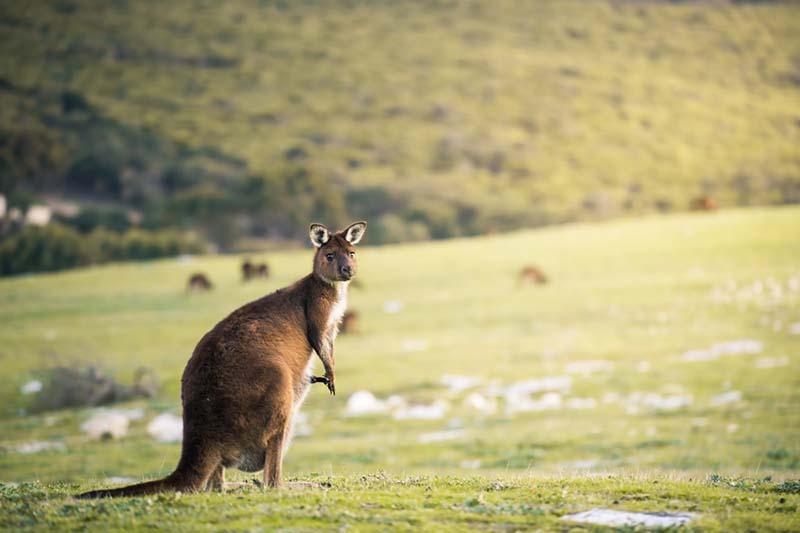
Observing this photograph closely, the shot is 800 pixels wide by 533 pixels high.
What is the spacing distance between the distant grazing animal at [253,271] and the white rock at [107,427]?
2431 centimetres

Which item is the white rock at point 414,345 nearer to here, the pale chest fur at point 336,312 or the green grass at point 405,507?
the pale chest fur at point 336,312

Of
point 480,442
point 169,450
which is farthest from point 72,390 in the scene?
point 480,442

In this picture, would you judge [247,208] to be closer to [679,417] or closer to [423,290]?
[423,290]

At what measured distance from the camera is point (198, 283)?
54.2 metres

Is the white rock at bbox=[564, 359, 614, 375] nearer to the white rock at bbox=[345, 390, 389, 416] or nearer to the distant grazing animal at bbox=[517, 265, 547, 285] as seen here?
the white rock at bbox=[345, 390, 389, 416]

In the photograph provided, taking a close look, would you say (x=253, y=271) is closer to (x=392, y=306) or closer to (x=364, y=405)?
(x=392, y=306)

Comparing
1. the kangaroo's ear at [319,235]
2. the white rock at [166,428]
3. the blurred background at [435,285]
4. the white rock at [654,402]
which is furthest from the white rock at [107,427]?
the kangaroo's ear at [319,235]

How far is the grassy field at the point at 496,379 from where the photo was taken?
9.80m

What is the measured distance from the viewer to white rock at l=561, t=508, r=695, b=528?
8.71m

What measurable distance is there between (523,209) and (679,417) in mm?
101653

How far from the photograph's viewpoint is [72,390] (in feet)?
119

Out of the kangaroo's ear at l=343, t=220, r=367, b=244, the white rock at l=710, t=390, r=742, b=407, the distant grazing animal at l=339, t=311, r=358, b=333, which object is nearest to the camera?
the kangaroo's ear at l=343, t=220, r=367, b=244

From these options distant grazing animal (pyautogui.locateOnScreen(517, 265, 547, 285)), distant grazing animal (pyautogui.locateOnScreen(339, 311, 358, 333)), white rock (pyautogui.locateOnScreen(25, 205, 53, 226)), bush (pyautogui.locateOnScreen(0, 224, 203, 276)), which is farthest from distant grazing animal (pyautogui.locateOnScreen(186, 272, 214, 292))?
white rock (pyautogui.locateOnScreen(25, 205, 53, 226))

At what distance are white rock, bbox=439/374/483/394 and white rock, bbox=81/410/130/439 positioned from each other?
11320mm
